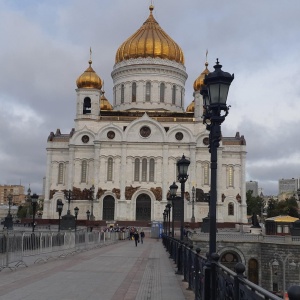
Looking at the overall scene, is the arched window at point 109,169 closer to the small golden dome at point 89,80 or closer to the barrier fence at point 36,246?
the small golden dome at point 89,80

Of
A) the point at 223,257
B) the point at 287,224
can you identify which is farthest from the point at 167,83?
the point at 223,257

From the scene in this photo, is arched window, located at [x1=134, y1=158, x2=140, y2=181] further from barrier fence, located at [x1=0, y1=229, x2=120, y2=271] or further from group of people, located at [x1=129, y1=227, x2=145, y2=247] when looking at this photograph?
barrier fence, located at [x1=0, y1=229, x2=120, y2=271]

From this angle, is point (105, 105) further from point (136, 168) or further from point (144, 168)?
point (144, 168)

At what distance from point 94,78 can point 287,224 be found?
29830mm

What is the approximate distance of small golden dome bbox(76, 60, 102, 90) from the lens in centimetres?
6150

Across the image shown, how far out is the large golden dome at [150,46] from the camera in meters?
64.9

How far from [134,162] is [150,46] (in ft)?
53.0

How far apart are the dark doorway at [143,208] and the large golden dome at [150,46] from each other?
19.2 metres

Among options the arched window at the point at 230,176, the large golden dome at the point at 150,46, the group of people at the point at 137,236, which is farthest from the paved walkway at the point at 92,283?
the large golden dome at the point at 150,46

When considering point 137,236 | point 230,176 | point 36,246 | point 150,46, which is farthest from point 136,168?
point 36,246

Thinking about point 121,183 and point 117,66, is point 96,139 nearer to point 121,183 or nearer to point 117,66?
point 121,183

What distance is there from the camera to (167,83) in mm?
65125

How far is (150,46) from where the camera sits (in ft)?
213

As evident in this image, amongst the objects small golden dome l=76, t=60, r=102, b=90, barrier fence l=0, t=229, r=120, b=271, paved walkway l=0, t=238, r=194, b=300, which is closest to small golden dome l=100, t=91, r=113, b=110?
small golden dome l=76, t=60, r=102, b=90
